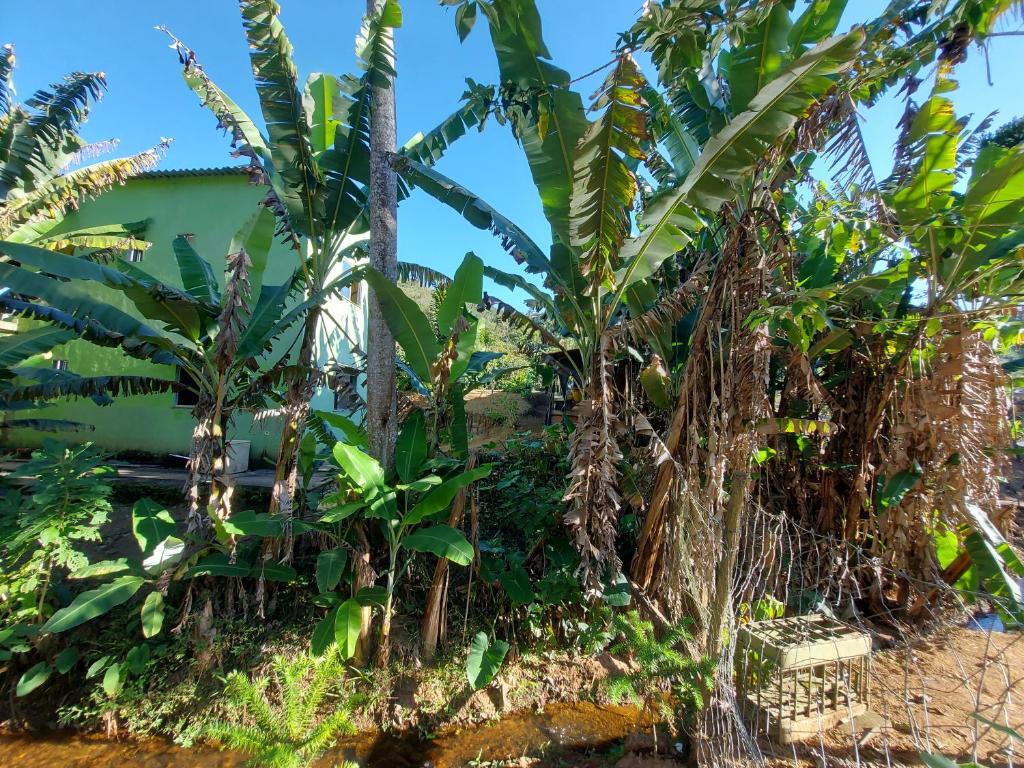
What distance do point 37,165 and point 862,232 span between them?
32.8 feet

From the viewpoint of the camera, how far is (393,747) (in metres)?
3.54

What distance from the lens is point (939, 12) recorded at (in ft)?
11.6

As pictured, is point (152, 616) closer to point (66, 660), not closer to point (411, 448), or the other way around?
point (66, 660)

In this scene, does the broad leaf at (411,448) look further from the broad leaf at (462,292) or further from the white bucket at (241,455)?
the white bucket at (241,455)

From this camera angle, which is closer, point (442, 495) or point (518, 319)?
point (442, 495)

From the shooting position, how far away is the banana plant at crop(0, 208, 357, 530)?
3.98 metres

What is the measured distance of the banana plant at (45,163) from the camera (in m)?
6.14

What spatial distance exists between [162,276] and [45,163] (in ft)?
12.5

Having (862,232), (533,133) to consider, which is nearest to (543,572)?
(533,133)

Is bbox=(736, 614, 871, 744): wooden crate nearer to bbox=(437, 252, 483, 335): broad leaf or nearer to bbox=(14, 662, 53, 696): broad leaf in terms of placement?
bbox=(437, 252, 483, 335): broad leaf

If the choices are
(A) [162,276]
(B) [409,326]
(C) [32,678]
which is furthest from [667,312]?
(A) [162,276]

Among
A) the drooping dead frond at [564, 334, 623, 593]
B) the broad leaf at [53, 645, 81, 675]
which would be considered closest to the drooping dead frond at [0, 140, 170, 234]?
the broad leaf at [53, 645, 81, 675]

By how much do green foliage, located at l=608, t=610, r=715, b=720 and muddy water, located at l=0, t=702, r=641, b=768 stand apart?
1.38ft

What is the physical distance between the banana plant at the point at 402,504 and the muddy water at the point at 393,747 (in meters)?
0.66
